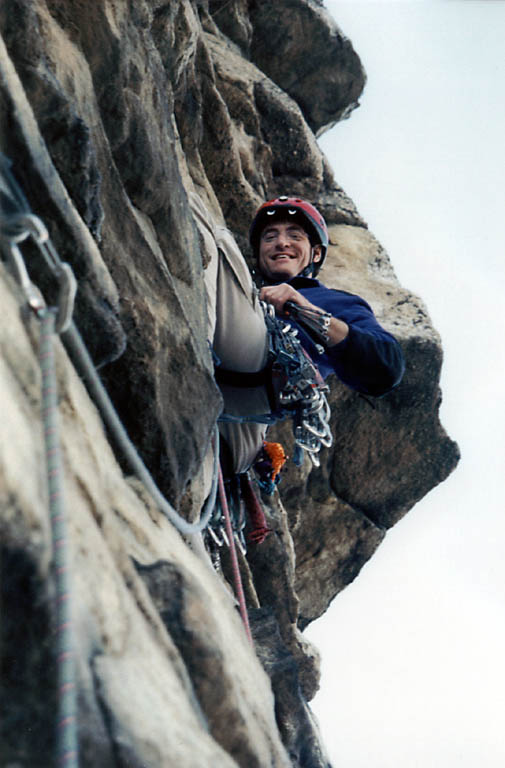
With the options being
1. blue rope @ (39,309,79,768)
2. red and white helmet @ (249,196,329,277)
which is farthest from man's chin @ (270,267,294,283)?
blue rope @ (39,309,79,768)

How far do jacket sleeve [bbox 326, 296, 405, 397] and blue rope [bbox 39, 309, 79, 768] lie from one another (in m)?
2.78

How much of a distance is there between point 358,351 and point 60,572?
303 cm

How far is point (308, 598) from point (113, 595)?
6102 mm

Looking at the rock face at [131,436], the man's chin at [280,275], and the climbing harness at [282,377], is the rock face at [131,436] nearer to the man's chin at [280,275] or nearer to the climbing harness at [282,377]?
the climbing harness at [282,377]

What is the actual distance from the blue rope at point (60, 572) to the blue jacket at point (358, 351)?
8.92ft

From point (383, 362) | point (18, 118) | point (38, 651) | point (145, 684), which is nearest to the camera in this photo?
point (38, 651)

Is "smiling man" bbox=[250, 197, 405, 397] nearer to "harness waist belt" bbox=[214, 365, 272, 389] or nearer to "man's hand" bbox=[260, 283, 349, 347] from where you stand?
"man's hand" bbox=[260, 283, 349, 347]

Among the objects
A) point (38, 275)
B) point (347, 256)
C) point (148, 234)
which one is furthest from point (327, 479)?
point (38, 275)

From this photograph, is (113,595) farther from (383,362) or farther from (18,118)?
(383,362)

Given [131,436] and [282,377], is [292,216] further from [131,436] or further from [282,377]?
[131,436]

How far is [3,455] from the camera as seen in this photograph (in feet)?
3.86

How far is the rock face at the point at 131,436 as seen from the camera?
3.95ft

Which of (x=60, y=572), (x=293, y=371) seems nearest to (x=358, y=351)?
(x=293, y=371)

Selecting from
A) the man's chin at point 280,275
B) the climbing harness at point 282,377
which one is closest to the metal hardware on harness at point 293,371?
the climbing harness at point 282,377
